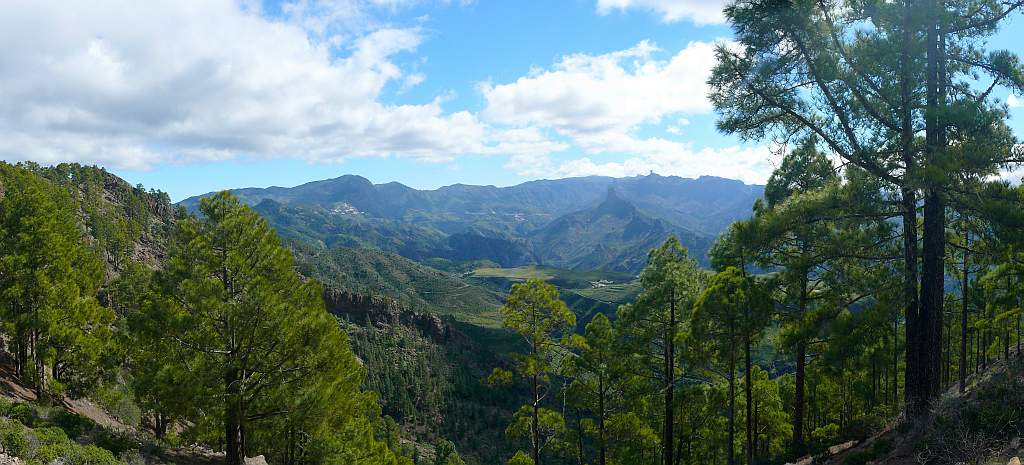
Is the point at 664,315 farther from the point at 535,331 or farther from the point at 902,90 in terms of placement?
the point at 902,90

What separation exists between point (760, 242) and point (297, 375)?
1424 cm

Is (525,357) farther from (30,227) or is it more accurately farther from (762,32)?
(30,227)

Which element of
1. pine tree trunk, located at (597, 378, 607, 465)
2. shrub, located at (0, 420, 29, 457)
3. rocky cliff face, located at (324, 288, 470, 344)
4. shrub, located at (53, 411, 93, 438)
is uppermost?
shrub, located at (0, 420, 29, 457)

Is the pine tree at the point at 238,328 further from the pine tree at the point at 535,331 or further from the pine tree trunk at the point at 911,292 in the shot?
the pine tree trunk at the point at 911,292

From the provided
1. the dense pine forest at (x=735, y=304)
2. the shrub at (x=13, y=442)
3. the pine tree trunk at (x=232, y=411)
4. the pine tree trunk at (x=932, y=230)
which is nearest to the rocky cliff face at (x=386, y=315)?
the dense pine forest at (x=735, y=304)

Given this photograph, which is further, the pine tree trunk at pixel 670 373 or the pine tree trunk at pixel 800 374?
the pine tree trunk at pixel 670 373

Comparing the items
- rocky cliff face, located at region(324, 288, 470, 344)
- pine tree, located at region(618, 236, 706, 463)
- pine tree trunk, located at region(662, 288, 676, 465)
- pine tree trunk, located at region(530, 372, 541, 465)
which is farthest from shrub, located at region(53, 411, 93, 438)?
rocky cliff face, located at region(324, 288, 470, 344)

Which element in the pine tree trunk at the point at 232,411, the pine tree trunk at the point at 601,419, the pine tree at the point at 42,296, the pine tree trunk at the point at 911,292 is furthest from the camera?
the pine tree trunk at the point at 601,419

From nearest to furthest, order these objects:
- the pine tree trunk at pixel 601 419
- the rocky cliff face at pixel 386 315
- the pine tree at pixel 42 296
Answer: the pine tree at pixel 42 296, the pine tree trunk at pixel 601 419, the rocky cliff face at pixel 386 315

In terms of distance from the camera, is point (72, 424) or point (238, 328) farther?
point (238, 328)

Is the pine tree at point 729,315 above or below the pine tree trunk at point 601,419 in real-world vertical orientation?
above

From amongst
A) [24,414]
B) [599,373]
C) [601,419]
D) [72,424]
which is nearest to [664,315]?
[599,373]

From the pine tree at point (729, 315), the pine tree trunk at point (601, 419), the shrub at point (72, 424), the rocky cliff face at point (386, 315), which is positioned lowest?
the rocky cliff face at point (386, 315)

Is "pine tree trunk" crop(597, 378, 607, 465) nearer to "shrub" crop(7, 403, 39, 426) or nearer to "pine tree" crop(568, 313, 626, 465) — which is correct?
"pine tree" crop(568, 313, 626, 465)
